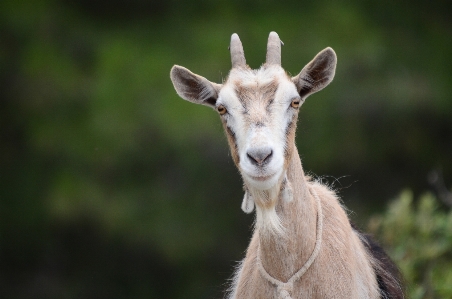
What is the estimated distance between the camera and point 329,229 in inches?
197

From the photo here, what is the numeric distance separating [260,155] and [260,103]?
0.48m

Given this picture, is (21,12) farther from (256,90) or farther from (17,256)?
(256,90)

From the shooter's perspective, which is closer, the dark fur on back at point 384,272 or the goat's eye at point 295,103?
the goat's eye at point 295,103

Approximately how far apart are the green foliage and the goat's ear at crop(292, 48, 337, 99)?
255 cm

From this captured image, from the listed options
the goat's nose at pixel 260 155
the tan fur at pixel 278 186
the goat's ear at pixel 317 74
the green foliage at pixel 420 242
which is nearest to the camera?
the goat's nose at pixel 260 155

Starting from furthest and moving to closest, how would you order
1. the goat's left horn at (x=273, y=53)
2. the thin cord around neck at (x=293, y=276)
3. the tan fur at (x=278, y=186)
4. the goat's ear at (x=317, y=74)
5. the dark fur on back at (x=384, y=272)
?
the dark fur on back at (x=384, y=272)
the goat's left horn at (x=273, y=53)
the goat's ear at (x=317, y=74)
the thin cord around neck at (x=293, y=276)
the tan fur at (x=278, y=186)

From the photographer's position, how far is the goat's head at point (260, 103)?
4.30 meters

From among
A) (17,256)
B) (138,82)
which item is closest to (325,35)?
(138,82)

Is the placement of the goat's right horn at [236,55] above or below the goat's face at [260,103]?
above

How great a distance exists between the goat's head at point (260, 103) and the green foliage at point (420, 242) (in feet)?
8.75

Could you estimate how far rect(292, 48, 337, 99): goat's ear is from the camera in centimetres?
484

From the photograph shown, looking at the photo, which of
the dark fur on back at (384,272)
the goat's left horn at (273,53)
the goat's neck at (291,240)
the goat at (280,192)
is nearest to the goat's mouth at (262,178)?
the goat at (280,192)

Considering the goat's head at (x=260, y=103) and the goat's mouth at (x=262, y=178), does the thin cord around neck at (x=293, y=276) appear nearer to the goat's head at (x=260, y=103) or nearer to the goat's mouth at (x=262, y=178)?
the goat's head at (x=260, y=103)

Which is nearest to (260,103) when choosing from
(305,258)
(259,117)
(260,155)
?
(259,117)
